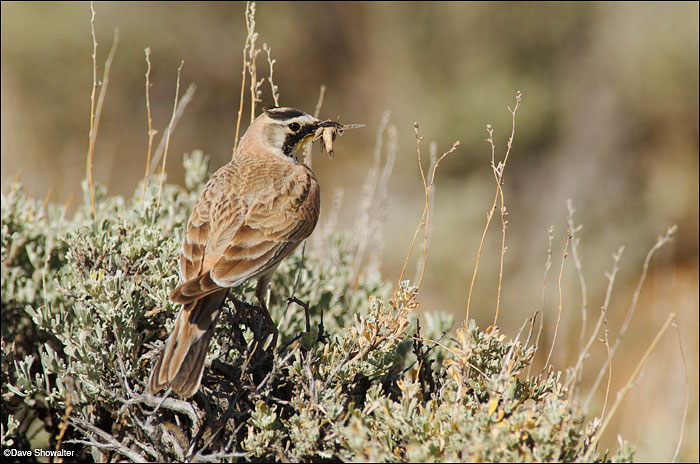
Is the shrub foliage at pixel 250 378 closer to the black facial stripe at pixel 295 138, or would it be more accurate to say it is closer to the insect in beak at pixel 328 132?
the black facial stripe at pixel 295 138

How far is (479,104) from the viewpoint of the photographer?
34.4 feet

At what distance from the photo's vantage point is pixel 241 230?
3562 millimetres

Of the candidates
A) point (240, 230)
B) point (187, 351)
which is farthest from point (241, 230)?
point (187, 351)

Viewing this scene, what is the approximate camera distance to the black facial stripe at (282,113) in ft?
13.9

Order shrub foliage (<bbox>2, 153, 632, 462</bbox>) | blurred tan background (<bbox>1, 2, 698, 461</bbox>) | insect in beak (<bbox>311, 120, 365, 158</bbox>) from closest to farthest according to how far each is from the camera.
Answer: shrub foliage (<bbox>2, 153, 632, 462</bbox>) < insect in beak (<bbox>311, 120, 365, 158</bbox>) < blurred tan background (<bbox>1, 2, 698, 461</bbox>)

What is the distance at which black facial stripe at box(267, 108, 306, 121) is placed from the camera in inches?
167

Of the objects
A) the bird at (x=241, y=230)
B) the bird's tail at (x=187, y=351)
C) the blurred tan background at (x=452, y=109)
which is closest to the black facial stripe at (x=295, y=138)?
the bird at (x=241, y=230)

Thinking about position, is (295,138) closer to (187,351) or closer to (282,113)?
(282,113)

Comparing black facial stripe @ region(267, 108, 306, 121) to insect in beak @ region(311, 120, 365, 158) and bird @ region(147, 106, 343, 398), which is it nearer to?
bird @ region(147, 106, 343, 398)

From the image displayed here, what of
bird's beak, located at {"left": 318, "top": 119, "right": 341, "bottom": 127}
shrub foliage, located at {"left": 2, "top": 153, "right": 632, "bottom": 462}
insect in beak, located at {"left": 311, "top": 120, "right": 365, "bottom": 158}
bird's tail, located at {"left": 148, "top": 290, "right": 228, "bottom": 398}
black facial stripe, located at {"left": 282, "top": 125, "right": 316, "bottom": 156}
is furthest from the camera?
black facial stripe, located at {"left": 282, "top": 125, "right": 316, "bottom": 156}

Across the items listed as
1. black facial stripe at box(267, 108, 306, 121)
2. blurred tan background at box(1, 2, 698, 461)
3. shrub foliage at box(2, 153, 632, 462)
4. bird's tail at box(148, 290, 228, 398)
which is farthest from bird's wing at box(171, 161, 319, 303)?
blurred tan background at box(1, 2, 698, 461)

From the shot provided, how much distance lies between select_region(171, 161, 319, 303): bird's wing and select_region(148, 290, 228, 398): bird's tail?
135mm

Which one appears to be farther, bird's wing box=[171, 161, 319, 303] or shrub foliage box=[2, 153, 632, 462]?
bird's wing box=[171, 161, 319, 303]

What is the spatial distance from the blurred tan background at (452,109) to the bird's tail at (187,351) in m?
5.78
